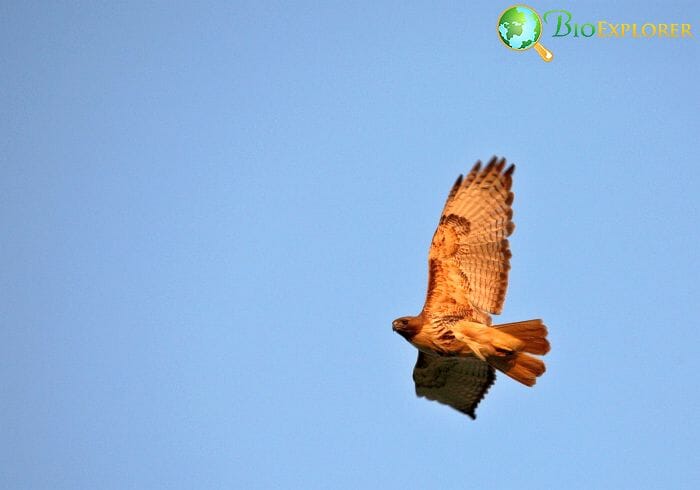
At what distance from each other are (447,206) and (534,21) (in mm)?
5920

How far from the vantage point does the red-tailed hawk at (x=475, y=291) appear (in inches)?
472

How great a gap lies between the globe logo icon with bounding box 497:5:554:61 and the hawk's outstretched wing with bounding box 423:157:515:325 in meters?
4.95

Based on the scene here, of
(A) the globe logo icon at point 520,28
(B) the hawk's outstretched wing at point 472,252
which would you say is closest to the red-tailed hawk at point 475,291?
(B) the hawk's outstretched wing at point 472,252

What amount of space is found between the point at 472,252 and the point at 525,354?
1489 mm

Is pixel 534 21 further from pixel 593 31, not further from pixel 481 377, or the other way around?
pixel 481 377

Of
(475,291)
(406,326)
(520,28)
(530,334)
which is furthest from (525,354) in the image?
(520,28)

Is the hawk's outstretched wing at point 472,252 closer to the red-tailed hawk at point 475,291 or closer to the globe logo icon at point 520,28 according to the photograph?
the red-tailed hawk at point 475,291

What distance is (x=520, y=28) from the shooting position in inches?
681

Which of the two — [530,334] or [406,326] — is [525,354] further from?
[406,326]

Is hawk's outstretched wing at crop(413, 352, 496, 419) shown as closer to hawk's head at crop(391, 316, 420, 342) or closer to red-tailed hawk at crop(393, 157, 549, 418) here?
red-tailed hawk at crop(393, 157, 549, 418)

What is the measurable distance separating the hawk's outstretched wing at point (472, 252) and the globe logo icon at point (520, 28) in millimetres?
4953

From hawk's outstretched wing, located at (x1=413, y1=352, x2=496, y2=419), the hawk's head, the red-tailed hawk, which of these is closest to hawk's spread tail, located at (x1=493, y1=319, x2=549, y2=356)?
the red-tailed hawk

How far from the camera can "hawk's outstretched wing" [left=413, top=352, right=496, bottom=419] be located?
13359mm

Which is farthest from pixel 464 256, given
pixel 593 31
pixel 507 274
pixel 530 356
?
pixel 593 31
